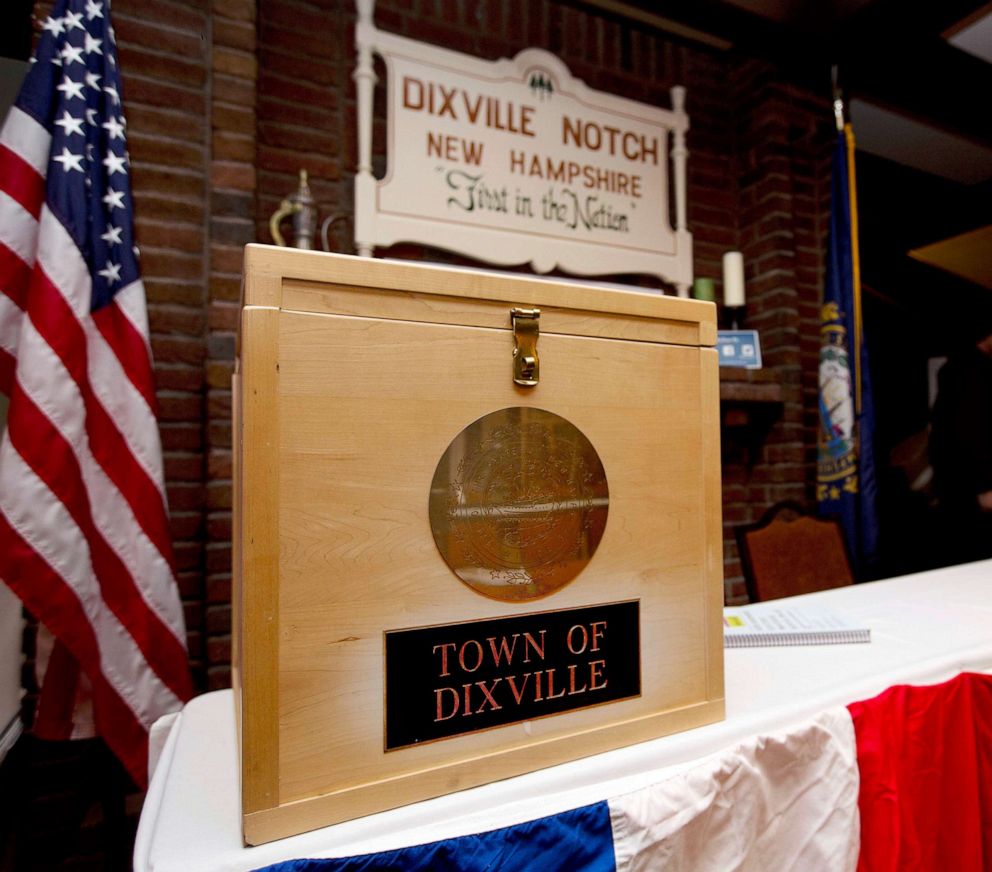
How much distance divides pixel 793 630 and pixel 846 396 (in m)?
1.83

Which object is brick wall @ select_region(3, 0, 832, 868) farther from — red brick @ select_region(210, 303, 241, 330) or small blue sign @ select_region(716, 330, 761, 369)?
small blue sign @ select_region(716, 330, 761, 369)

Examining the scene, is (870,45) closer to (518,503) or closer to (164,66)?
(164,66)

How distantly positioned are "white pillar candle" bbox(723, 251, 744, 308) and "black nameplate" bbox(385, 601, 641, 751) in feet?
7.05

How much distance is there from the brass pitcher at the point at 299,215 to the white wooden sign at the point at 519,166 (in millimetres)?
158

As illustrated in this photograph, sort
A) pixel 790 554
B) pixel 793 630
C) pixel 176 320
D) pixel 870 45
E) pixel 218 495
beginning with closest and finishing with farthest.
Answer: pixel 793 630, pixel 218 495, pixel 176 320, pixel 790 554, pixel 870 45

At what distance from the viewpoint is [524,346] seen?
53 centimetres

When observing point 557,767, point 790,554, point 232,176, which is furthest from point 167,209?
point 790,554

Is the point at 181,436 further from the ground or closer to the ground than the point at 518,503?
further from the ground

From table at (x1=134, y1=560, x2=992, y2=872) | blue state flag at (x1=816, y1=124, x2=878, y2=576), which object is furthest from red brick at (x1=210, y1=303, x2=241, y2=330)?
blue state flag at (x1=816, y1=124, x2=878, y2=576)

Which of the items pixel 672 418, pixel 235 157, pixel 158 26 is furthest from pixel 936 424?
pixel 158 26

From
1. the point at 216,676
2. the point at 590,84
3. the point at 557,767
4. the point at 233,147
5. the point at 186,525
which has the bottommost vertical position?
the point at 216,676

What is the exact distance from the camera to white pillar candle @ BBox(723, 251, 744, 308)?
2.41 metres

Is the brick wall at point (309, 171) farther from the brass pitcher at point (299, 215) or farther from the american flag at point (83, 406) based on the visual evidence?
the american flag at point (83, 406)

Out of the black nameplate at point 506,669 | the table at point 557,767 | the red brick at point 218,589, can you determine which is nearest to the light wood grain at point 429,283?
the black nameplate at point 506,669
